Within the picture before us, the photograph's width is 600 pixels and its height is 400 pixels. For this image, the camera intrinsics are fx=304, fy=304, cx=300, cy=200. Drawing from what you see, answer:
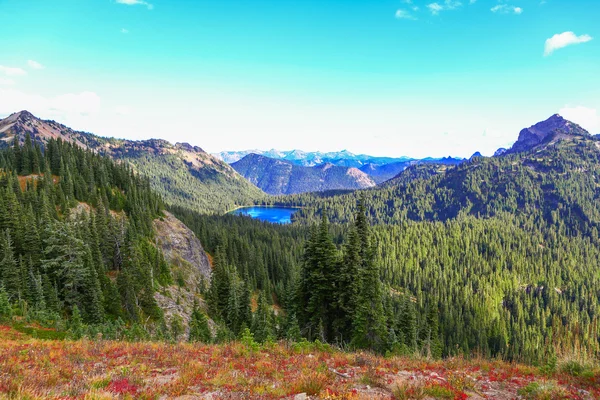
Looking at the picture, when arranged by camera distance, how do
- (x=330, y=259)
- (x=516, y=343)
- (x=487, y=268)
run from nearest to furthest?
(x=330, y=259) → (x=516, y=343) → (x=487, y=268)

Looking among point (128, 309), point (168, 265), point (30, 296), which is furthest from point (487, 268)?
point (30, 296)

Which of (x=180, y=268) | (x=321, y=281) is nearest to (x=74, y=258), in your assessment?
(x=321, y=281)

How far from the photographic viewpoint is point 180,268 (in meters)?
74.4

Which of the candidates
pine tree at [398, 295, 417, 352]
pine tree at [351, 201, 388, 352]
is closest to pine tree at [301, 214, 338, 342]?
pine tree at [351, 201, 388, 352]

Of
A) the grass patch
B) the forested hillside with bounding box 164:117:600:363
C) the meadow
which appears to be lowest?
the forested hillside with bounding box 164:117:600:363

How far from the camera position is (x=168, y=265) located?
6975 cm

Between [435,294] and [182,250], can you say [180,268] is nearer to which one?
[182,250]

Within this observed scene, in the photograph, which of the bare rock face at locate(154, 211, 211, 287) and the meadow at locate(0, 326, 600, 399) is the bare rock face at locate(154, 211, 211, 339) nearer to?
the bare rock face at locate(154, 211, 211, 287)

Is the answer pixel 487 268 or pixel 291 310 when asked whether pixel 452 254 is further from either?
pixel 291 310

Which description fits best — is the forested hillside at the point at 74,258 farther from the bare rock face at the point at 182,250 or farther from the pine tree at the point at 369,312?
the pine tree at the point at 369,312

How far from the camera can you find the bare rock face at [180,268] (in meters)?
54.4

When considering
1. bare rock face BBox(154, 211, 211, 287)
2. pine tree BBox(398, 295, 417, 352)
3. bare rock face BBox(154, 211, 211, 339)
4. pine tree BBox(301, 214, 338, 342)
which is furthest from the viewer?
bare rock face BBox(154, 211, 211, 287)

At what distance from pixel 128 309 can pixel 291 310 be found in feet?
91.5

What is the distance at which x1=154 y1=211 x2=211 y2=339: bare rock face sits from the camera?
54.4m
